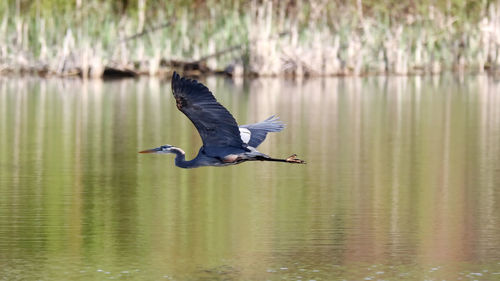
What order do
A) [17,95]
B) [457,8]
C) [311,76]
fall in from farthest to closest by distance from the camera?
[457,8]
[311,76]
[17,95]

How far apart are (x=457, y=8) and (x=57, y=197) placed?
27.2m

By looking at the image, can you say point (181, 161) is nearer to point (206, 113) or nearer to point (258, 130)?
point (258, 130)

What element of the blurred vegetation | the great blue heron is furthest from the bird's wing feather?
the blurred vegetation

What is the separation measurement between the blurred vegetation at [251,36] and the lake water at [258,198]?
25.5 ft

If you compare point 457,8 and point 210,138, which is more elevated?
point 457,8

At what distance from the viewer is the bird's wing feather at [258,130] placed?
11.1 meters

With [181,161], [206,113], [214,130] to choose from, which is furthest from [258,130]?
[206,113]

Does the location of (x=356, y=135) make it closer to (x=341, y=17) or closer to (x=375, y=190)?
(x=375, y=190)

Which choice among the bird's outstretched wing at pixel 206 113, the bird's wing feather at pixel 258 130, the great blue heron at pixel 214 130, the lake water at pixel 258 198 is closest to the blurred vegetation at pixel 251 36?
the lake water at pixel 258 198

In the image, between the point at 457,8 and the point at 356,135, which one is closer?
the point at 356,135

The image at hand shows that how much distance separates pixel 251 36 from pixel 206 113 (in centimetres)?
2372

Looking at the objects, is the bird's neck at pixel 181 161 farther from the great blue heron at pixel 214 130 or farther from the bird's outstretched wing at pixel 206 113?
the bird's outstretched wing at pixel 206 113

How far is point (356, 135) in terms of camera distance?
2081cm

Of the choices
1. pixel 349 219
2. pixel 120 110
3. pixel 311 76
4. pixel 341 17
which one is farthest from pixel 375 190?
pixel 341 17
